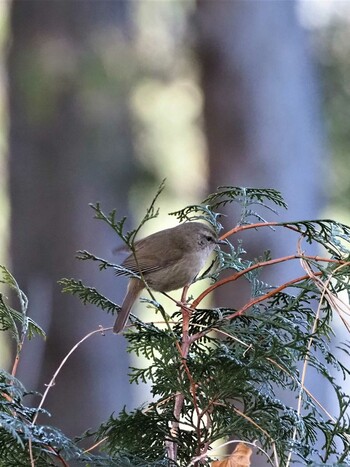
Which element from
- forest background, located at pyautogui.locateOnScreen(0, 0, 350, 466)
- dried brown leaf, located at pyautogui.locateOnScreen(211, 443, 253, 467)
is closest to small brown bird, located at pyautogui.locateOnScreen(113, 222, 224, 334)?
dried brown leaf, located at pyautogui.locateOnScreen(211, 443, 253, 467)

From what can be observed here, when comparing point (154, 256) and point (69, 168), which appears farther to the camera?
point (69, 168)

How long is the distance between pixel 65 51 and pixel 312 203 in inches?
A: 63.3

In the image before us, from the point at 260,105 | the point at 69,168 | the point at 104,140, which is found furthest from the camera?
the point at 104,140

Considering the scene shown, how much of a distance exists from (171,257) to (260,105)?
2194 mm

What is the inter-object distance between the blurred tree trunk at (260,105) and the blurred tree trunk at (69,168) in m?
0.57

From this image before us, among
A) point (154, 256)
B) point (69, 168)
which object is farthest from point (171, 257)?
point (69, 168)

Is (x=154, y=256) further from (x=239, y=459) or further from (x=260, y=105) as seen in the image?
(x=260, y=105)

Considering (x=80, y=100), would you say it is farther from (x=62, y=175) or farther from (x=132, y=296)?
(x=132, y=296)

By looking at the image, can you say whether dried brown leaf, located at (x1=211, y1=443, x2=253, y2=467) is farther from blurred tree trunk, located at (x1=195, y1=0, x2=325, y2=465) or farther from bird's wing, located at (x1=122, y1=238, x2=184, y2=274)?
blurred tree trunk, located at (x1=195, y1=0, x2=325, y2=465)

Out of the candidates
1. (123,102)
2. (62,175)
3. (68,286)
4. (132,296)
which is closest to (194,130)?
(123,102)

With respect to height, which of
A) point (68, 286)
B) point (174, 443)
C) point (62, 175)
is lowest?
point (174, 443)

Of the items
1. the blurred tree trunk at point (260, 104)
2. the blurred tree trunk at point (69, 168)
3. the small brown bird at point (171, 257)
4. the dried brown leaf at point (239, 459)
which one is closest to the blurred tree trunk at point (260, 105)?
the blurred tree trunk at point (260, 104)

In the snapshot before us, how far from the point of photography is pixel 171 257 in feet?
7.10

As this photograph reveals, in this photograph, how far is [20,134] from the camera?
175 inches
